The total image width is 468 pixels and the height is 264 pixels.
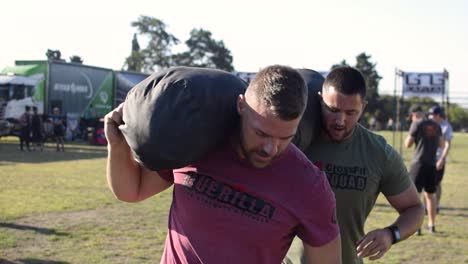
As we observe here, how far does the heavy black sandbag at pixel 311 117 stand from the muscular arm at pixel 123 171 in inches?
27.4

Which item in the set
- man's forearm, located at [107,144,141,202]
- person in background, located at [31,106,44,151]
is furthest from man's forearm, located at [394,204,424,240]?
person in background, located at [31,106,44,151]

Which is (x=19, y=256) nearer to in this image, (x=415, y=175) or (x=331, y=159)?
(x=331, y=159)

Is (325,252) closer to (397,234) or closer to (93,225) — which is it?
(397,234)

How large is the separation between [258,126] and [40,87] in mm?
28016

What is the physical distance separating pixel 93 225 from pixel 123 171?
6.69m

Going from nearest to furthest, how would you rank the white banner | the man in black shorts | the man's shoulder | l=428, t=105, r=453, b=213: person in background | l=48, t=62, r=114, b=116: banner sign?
1. the man's shoulder
2. the man in black shorts
3. l=428, t=105, r=453, b=213: person in background
4. the white banner
5. l=48, t=62, r=114, b=116: banner sign

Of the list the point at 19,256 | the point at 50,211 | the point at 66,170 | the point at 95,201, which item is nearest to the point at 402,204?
the point at 19,256

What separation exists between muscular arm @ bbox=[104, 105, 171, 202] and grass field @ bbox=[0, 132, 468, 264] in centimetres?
460

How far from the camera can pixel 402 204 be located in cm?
313

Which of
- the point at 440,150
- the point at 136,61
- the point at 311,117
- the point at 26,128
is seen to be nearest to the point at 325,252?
the point at 311,117

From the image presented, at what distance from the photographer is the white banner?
23094 millimetres

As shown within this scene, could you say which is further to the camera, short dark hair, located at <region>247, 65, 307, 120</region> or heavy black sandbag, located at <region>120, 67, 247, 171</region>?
heavy black sandbag, located at <region>120, 67, 247, 171</region>

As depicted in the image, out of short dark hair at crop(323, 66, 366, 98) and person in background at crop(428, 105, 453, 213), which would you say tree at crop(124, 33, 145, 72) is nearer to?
person in background at crop(428, 105, 453, 213)

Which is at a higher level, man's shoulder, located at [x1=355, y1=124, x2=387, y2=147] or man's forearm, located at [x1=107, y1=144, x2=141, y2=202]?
man's shoulder, located at [x1=355, y1=124, x2=387, y2=147]
